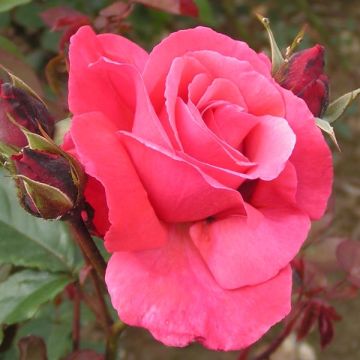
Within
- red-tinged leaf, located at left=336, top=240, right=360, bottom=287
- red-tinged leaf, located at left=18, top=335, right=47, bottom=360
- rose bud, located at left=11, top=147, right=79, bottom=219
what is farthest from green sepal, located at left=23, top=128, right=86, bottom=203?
red-tinged leaf, located at left=336, top=240, right=360, bottom=287

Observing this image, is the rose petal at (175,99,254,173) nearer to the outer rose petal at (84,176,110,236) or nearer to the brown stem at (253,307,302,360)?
the outer rose petal at (84,176,110,236)

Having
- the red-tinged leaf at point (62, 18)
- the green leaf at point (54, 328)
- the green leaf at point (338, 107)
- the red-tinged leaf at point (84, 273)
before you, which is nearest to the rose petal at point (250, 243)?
the green leaf at point (338, 107)

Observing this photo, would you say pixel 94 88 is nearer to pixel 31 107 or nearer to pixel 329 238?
pixel 31 107

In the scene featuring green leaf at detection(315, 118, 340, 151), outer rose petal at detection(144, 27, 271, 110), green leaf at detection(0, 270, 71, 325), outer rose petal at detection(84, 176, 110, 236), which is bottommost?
green leaf at detection(0, 270, 71, 325)

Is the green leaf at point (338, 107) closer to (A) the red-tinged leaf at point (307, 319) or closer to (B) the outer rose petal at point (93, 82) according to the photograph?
(B) the outer rose petal at point (93, 82)

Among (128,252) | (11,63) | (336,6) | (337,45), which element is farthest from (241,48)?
(336,6)

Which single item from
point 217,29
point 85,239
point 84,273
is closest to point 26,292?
point 84,273
